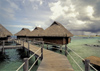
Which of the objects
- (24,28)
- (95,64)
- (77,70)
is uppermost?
(24,28)

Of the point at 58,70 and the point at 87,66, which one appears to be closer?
the point at 87,66

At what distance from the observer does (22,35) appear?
27234 mm

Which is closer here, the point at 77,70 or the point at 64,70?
the point at 64,70

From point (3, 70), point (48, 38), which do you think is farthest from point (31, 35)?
point (3, 70)

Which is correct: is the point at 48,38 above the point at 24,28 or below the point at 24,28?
below

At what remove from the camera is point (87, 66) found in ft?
8.48

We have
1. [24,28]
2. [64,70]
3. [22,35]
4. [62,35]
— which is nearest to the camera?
[64,70]

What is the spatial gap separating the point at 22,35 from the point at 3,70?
2116cm

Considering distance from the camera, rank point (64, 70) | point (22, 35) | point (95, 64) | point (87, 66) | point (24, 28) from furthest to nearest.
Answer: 1. point (24, 28)
2. point (22, 35)
3. point (95, 64)
4. point (64, 70)
5. point (87, 66)

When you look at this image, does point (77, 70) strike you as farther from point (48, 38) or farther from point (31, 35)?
point (31, 35)

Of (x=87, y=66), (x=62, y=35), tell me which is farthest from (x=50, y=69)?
(x=62, y=35)

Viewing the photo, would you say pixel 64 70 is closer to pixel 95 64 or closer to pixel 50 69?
pixel 50 69

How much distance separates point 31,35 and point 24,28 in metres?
9.75

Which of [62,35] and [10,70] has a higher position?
[62,35]
